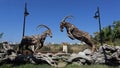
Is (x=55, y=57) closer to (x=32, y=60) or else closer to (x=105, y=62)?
(x=32, y=60)

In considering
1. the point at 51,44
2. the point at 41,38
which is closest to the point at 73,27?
the point at 41,38

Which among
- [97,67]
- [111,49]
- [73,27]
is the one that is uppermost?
[73,27]

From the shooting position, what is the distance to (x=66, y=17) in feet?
50.3

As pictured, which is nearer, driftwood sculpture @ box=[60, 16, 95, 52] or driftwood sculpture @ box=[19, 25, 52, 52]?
driftwood sculpture @ box=[19, 25, 52, 52]

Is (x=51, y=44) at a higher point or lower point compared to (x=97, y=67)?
higher

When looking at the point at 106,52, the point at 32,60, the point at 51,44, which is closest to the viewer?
the point at 32,60

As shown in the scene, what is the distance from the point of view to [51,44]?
922 inches

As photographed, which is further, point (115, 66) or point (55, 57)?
point (55, 57)

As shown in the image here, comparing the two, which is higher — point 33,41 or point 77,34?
point 77,34

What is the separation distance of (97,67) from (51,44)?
38.7 feet

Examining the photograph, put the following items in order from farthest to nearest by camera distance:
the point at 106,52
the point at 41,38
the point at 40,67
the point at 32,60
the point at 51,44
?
1. the point at 51,44
2. the point at 41,38
3. the point at 106,52
4. the point at 32,60
5. the point at 40,67

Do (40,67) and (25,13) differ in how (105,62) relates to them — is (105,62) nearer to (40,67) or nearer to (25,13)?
(40,67)

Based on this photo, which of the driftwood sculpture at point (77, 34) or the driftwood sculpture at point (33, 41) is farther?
the driftwood sculpture at point (77, 34)

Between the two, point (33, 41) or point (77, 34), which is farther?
point (77, 34)
